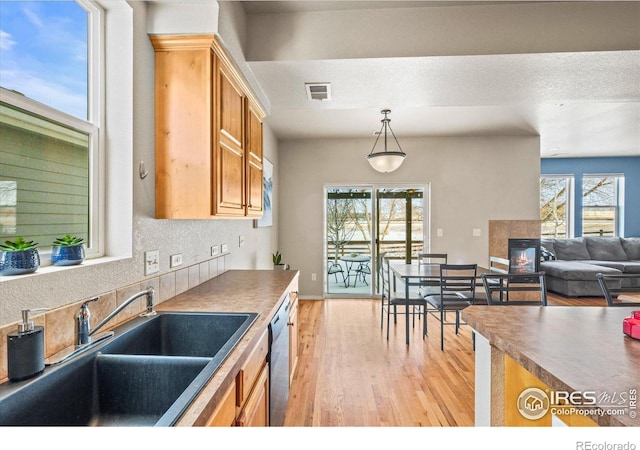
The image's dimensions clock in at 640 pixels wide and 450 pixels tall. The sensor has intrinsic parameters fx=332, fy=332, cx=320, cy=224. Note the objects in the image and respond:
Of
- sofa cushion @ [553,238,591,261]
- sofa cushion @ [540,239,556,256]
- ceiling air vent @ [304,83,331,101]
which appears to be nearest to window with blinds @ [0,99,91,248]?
ceiling air vent @ [304,83,331,101]

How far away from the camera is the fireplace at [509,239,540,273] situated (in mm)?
5316

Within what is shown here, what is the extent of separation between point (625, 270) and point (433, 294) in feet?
13.8

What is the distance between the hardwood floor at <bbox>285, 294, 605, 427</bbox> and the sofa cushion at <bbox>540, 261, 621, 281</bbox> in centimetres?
264

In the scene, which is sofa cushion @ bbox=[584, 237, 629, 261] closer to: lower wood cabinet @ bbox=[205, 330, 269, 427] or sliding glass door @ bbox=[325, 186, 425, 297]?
sliding glass door @ bbox=[325, 186, 425, 297]

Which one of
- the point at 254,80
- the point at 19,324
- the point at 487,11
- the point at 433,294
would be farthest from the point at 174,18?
the point at 433,294

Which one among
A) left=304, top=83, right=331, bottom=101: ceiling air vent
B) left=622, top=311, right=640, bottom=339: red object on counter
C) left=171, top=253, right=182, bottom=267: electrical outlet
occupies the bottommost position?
left=622, top=311, right=640, bottom=339: red object on counter

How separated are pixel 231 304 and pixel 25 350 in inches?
34.7

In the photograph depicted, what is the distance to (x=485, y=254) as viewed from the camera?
211 inches

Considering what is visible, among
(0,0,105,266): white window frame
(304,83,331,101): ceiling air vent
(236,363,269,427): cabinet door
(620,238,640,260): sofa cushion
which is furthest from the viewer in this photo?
(620,238,640,260): sofa cushion

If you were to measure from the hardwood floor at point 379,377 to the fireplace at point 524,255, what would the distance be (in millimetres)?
2118

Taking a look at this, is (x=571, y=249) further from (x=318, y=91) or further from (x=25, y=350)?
(x=25, y=350)

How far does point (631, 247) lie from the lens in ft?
20.2

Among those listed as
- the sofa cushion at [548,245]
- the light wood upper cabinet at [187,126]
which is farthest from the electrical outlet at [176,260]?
the sofa cushion at [548,245]
